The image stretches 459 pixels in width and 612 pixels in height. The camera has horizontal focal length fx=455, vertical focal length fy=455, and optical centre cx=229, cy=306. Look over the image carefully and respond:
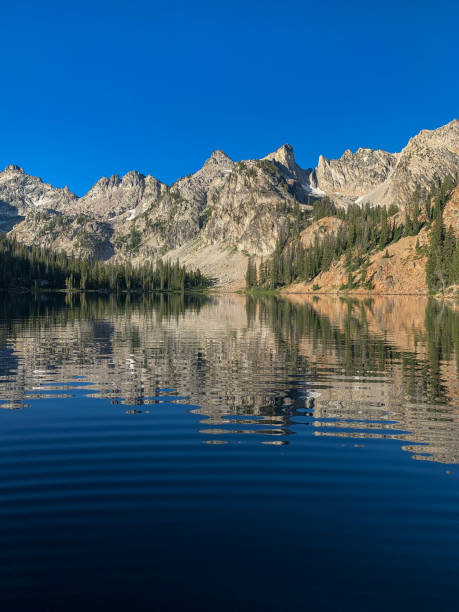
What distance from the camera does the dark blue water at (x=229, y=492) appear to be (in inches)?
346

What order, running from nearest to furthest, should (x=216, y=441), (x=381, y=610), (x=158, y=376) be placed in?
(x=381, y=610) → (x=216, y=441) → (x=158, y=376)

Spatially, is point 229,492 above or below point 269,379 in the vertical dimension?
below

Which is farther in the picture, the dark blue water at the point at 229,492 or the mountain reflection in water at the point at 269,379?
the mountain reflection in water at the point at 269,379

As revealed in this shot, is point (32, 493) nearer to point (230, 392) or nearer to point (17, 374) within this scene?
point (230, 392)

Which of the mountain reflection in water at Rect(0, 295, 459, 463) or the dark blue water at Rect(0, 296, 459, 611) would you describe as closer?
the dark blue water at Rect(0, 296, 459, 611)

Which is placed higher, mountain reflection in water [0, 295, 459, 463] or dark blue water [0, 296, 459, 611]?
mountain reflection in water [0, 295, 459, 463]

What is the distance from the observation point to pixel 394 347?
46.8 metres

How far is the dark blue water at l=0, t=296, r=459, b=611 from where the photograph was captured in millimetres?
8797

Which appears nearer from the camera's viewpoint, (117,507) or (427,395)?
(117,507)

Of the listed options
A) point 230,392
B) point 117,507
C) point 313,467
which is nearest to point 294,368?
point 230,392

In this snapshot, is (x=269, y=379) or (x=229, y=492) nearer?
(x=229, y=492)

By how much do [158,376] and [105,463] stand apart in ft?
53.5

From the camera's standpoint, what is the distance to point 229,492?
1330 centimetres

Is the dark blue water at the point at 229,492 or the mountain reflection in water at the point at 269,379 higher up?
the mountain reflection in water at the point at 269,379
